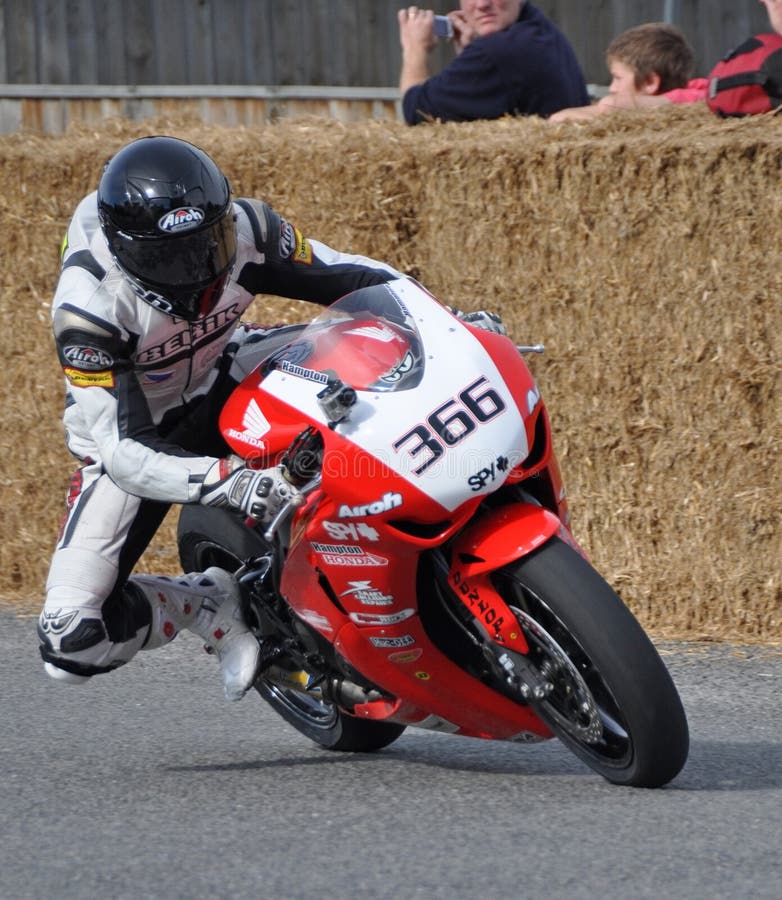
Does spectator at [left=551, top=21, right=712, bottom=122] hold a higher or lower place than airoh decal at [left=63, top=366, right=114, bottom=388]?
higher

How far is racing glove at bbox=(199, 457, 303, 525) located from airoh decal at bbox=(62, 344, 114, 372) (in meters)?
0.48

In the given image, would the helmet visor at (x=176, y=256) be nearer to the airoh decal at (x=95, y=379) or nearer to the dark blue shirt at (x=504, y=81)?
the airoh decal at (x=95, y=379)

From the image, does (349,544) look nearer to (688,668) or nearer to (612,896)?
(612,896)

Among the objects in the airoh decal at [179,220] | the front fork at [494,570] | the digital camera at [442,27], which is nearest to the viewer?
the front fork at [494,570]

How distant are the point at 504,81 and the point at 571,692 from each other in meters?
4.12

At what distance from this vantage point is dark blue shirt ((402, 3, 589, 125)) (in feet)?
23.3

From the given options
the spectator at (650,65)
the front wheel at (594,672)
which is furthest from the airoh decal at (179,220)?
the spectator at (650,65)

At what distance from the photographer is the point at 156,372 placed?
14.7 ft

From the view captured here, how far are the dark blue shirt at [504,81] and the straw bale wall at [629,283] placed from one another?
1.32ft

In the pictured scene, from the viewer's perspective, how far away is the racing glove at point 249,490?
12.3 ft

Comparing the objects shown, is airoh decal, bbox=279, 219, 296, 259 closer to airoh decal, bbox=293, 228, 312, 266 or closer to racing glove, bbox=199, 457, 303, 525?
airoh decal, bbox=293, 228, 312, 266

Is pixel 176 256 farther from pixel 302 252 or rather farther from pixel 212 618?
pixel 212 618

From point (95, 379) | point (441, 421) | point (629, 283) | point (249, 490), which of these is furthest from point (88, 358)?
point (629, 283)

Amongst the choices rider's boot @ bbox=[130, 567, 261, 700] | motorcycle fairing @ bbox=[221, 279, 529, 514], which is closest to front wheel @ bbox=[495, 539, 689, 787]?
motorcycle fairing @ bbox=[221, 279, 529, 514]
